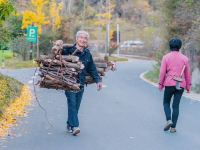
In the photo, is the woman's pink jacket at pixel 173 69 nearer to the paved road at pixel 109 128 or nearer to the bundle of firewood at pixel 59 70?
the paved road at pixel 109 128

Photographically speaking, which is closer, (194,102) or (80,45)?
(80,45)

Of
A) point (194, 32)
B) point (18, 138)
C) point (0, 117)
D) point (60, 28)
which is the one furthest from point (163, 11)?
point (60, 28)

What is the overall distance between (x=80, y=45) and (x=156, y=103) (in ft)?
22.3

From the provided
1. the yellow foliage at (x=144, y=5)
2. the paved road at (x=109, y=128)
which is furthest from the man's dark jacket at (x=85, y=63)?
the yellow foliage at (x=144, y=5)

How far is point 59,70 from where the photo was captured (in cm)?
1028

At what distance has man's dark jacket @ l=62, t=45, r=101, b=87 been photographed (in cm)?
1074

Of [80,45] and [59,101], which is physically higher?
[80,45]

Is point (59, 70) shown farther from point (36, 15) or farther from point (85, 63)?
point (36, 15)

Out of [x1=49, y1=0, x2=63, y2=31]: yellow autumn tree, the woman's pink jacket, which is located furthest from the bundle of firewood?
[x1=49, y1=0, x2=63, y2=31]: yellow autumn tree

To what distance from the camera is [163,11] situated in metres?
29.7

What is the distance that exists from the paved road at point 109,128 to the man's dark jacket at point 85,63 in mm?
991

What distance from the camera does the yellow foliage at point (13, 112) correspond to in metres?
11.5

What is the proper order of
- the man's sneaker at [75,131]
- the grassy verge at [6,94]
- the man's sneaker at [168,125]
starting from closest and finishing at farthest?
the man's sneaker at [75,131] < the man's sneaker at [168,125] < the grassy verge at [6,94]

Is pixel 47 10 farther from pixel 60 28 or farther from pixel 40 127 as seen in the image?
pixel 40 127
